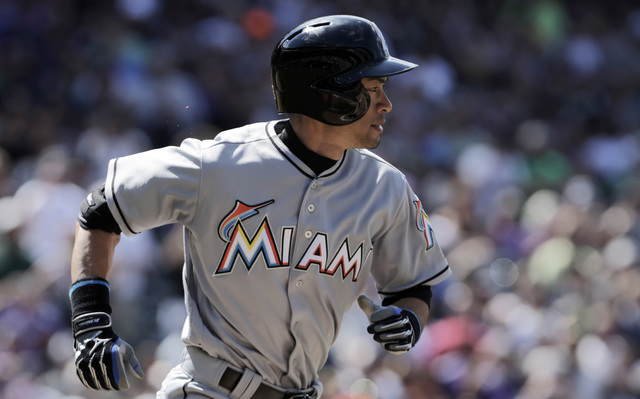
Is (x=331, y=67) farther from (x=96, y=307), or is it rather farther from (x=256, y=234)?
(x=96, y=307)

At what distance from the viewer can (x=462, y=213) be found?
8.80 meters

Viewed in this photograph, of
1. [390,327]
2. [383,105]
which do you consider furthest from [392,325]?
[383,105]

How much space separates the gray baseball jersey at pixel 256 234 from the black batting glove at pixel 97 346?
258 mm

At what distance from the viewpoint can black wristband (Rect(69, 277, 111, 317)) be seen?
3.14 m

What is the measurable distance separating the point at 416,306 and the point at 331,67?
100 cm

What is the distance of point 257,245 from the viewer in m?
3.27

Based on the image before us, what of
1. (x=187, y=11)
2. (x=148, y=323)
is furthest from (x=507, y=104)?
(x=148, y=323)

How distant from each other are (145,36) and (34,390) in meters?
4.56

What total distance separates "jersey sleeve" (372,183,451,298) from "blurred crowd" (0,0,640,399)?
3.06m

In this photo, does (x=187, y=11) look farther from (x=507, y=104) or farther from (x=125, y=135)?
(x=507, y=104)

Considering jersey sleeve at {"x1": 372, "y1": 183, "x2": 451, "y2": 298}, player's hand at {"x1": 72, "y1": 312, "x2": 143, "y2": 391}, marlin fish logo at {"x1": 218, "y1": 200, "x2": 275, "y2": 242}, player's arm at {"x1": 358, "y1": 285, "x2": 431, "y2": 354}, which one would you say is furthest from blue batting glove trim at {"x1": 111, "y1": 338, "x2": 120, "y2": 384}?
jersey sleeve at {"x1": 372, "y1": 183, "x2": 451, "y2": 298}

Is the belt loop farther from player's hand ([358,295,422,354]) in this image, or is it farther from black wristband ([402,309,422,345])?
black wristband ([402,309,422,345])

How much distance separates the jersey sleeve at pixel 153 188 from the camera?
125 inches

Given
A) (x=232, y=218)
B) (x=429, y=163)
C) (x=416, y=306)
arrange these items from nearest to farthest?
1. (x=232, y=218)
2. (x=416, y=306)
3. (x=429, y=163)
